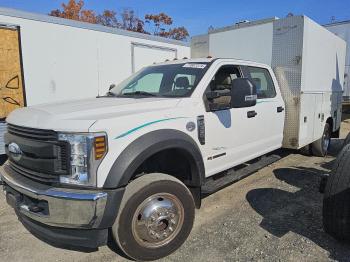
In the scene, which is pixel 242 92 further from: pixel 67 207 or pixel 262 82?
pixel 67 207

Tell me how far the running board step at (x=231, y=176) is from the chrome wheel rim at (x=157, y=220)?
2.17 ft

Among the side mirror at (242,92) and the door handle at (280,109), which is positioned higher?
the side mirror at (242,92)

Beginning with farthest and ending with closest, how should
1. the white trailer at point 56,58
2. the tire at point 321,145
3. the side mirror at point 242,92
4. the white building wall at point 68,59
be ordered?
1. the tire at point 321,145
2. the white building wall at point 68,59
3. the white trailer at point 56,58
4. the side mirror at point 242,92

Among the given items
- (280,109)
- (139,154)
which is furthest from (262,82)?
(139,154)

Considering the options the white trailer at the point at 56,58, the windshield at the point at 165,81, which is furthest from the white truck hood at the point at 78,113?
the white trailer at the point at 56,58

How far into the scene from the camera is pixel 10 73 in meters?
6.17

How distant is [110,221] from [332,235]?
214cm

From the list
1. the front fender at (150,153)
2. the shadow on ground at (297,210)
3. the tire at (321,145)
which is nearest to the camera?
the front fender at (150,153)

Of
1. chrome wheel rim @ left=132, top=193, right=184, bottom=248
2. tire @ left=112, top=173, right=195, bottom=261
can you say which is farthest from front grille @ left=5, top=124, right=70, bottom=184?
chrome wheel rim @ left=132, top=193, right=184, bottom=248

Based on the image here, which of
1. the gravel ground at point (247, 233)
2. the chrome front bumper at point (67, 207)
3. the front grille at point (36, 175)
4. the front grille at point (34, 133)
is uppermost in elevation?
the front grille at point (34, 133)

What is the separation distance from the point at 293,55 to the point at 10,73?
5024 mm

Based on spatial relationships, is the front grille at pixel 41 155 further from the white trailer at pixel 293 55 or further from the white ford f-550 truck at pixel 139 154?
the white trailer at pixel 293 55

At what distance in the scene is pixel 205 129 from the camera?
368 cm

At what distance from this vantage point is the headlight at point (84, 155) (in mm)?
2639
